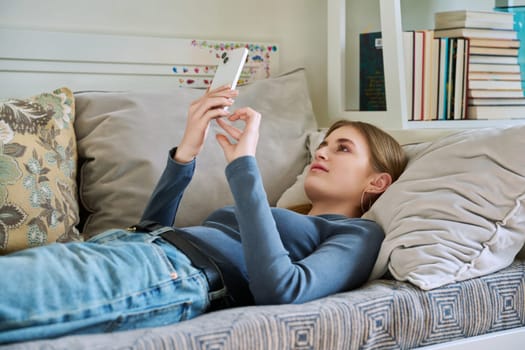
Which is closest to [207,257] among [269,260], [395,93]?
[269,260]

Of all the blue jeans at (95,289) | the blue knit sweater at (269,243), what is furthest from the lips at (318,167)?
the blue jeans at (95,289)

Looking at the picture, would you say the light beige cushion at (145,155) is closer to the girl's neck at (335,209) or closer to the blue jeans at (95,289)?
the girl's neck at (335,209)

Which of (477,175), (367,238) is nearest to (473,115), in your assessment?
(477,175)

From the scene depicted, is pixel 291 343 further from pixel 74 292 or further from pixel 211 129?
pixel 211 129

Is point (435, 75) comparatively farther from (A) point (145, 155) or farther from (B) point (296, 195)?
(A) point (145, 155)

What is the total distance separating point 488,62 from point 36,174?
1.26 meters

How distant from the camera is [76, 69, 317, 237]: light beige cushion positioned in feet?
5.17

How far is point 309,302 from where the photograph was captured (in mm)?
1039

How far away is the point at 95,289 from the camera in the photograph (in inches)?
37.4

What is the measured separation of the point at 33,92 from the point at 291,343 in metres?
1.21

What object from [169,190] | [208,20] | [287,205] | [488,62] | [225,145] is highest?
[208,20]

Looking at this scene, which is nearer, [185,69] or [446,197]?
[446,197]

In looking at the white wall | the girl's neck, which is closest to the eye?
the girl's neck

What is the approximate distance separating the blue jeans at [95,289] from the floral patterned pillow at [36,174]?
0.34 m
